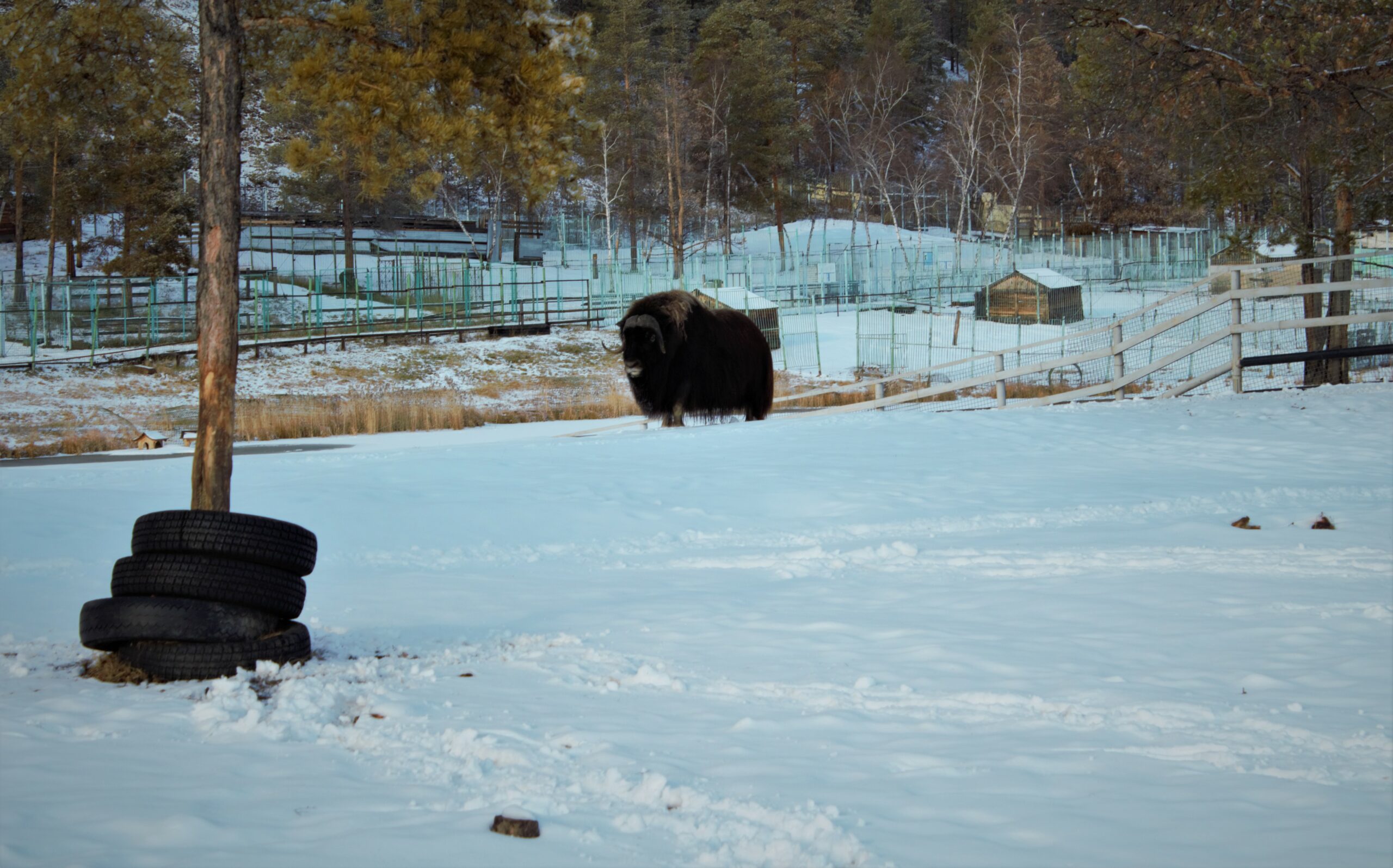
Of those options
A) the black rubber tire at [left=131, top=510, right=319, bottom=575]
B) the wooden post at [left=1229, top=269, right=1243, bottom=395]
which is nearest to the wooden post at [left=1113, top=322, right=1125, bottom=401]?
the wooden post at [left=1229, top=269, right=1243, bottom=395]

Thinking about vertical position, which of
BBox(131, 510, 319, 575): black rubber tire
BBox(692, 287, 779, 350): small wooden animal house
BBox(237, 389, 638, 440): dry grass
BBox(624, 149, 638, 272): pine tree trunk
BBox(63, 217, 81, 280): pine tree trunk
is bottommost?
BBox(237, 389, 638, 440): dry grass

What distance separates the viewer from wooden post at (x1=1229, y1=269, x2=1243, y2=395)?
56.0ft

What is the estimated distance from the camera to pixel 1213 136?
1908 centimetres

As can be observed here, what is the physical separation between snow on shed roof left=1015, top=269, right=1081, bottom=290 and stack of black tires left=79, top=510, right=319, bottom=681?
148 ft

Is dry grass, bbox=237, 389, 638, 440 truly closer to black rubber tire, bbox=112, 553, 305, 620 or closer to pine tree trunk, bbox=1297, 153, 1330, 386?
pine tree trunk, bbox=1297, 153, 1330, 386

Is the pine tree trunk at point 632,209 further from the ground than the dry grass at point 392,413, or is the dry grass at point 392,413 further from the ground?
the pine tree trunk at point 632,209

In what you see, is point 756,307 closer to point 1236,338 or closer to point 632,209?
point 1236,338

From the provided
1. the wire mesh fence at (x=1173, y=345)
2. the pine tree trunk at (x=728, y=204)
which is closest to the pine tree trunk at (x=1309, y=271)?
the wire mesh fence at (x=1173, y=345)

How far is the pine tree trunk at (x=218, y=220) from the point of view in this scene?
696cm

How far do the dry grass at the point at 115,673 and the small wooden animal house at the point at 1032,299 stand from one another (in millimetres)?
44505

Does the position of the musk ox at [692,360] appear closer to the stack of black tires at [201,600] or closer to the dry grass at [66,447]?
the dry grass at [66,447]

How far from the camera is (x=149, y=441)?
2103 centimetres

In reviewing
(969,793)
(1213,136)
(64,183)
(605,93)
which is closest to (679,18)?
(605,93)

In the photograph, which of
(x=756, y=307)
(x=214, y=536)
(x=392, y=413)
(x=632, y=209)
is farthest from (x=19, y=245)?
(x=214, y=536)
